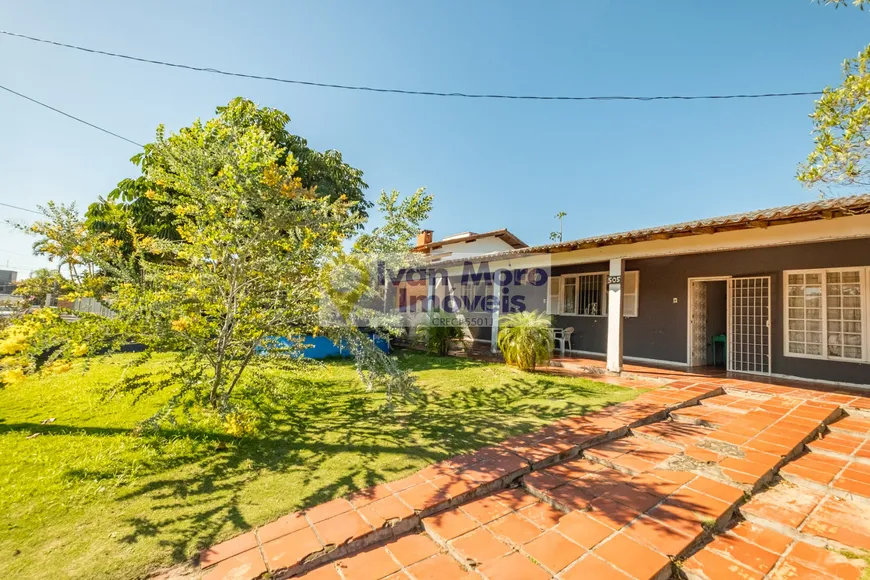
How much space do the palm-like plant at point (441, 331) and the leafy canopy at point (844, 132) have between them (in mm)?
8160

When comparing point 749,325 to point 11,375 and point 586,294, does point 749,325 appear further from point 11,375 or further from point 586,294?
point 11,375

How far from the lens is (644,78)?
851 cm

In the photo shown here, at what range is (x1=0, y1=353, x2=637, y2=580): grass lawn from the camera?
7.50 ft

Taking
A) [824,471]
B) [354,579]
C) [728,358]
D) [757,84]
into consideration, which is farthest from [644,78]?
[354,579]

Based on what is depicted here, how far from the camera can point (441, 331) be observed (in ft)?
35.3

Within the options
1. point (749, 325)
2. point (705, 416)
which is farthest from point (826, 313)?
point (705, 416)

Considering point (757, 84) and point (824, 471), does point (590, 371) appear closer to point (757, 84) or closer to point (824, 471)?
point (824, 471)

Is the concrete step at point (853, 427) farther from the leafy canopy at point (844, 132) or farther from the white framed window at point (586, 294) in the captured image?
the white framed window at point (586, 294)

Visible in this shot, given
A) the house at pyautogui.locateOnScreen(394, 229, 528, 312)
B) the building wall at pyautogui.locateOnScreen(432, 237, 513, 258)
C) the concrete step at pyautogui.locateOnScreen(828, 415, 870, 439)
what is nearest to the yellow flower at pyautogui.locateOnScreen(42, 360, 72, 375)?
the concrete step at pyautogui.locateOnScreen(828, 415, 870, 439)

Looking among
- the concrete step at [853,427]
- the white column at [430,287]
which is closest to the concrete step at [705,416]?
the concrete step at [853,427]

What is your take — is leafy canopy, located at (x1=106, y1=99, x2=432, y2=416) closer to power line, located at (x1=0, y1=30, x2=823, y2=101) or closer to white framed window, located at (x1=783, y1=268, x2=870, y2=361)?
power line, located at (x1=0, y1=30, x2=823, y2=101)

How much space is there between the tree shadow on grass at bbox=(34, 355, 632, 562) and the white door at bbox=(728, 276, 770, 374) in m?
4.90

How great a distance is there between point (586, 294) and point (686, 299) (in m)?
2.73

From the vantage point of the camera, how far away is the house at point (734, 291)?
19.1ft
